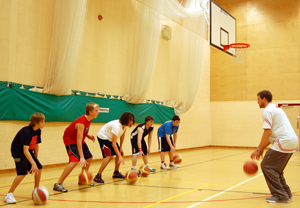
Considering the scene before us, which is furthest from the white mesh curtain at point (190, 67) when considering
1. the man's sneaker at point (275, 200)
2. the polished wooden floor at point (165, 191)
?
the man's sneaker at point (275, 200)

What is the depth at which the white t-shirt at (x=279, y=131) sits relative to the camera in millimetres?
4375

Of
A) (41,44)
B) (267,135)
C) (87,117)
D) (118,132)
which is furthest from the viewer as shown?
(41,44)

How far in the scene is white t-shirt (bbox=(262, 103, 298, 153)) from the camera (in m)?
4.38

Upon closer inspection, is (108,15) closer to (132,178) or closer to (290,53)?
(132,178)

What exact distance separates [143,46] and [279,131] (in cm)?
666

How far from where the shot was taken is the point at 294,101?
49.2ft

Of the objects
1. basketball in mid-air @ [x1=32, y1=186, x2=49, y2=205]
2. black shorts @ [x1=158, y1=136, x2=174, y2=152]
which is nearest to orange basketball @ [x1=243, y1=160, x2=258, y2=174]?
basketball in mid-air @ [x1=32, y1=186, x2=49, y2=205]

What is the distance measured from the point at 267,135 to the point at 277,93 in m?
12.0

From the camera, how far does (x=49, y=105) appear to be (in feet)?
26.9

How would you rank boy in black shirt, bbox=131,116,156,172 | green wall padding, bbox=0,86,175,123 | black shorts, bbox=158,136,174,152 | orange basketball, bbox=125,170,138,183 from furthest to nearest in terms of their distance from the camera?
black shorts, bbox=158,136,174,152 → green wall padding, bbox=0,86,175,123 → boy in black shirt, bbox=131,116,156,172 → orange basketball, bbox=125,170,138,183

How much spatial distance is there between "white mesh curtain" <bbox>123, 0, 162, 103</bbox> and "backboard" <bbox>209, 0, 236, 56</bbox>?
233 cm

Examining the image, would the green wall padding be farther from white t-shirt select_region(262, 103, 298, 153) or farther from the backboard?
white t-shirt select_region(262, 103, 298, 153)

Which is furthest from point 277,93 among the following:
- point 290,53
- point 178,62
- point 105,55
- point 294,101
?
point 105,55

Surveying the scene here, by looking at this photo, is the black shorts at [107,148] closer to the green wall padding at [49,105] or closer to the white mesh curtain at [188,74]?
the green wall padding at [49,105]
